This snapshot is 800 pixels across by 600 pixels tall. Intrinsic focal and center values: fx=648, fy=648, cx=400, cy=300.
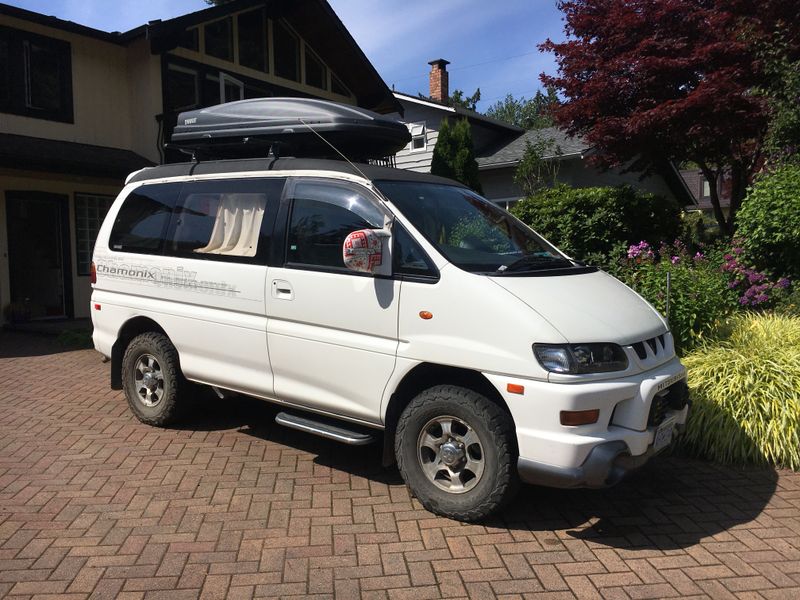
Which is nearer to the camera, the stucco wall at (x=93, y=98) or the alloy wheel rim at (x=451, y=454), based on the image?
the alloy wheel rim at (x=451, y=454)

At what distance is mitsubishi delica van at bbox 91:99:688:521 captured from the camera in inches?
140

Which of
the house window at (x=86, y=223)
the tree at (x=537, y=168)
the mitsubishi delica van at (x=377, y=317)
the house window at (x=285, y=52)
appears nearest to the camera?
the mitsubishi delica van at (x=377, y=317)

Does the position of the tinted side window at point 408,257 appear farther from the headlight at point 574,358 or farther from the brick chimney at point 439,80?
the brick chimney at point 439,80

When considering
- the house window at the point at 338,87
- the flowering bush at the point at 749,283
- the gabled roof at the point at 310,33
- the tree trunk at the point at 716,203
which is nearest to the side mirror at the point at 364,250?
the flowering bush at the point at 749,283

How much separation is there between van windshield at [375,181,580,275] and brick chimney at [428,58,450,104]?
19.2m

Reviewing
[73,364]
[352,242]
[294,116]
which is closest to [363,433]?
[352,242]

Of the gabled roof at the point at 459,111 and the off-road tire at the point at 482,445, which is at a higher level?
the gabled roof at the point at 459,111

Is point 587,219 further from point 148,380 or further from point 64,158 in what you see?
point 64,158

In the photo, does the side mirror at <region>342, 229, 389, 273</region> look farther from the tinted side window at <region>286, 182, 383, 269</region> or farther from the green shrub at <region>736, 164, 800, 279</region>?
the green shrub at <region>736, 164, 800, 279</region>

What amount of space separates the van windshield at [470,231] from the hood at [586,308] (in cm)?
18

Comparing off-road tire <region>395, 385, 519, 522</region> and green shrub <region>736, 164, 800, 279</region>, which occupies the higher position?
green shrub <region>736, 164, 800, 279</region>

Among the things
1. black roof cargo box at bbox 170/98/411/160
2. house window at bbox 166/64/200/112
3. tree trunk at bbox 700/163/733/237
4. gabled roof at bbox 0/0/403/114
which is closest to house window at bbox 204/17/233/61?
gabled roof at bbox 0/0/403/114

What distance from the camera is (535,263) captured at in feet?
14.0

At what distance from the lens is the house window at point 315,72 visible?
1584 centimetres
